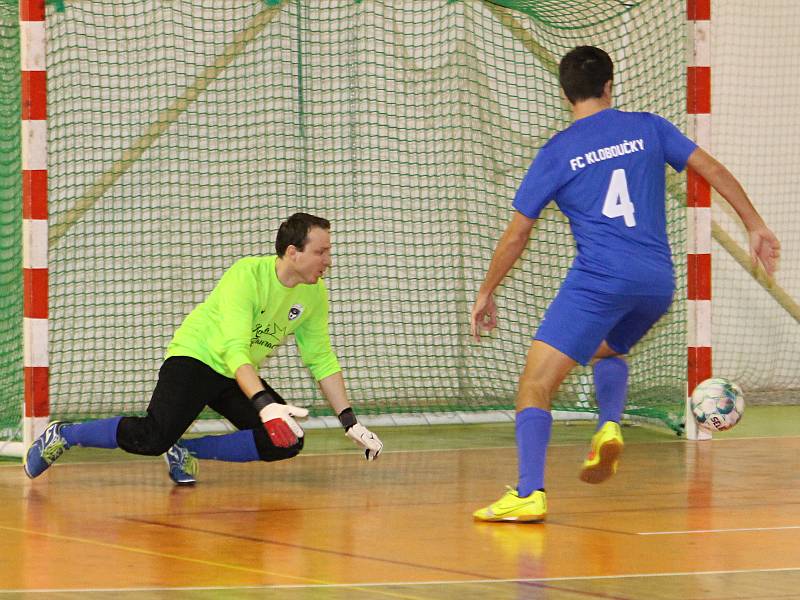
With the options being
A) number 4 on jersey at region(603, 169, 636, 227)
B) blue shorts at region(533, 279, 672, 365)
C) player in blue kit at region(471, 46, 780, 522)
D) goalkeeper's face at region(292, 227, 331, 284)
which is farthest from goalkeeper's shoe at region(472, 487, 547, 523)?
goalkeeper's face at region(292, 227, 331, 284)

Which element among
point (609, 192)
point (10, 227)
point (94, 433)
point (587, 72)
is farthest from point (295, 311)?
point (10, 227)

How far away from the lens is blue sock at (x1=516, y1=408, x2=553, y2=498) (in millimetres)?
5922

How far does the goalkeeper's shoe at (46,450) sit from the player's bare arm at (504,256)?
7.23 ft

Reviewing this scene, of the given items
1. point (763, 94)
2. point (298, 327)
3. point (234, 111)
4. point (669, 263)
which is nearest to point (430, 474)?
point (298, 327)

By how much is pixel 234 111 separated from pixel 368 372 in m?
2.04

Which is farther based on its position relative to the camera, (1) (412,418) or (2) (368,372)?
(2) (368,372)

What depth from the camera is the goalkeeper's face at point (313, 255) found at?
6.71 m

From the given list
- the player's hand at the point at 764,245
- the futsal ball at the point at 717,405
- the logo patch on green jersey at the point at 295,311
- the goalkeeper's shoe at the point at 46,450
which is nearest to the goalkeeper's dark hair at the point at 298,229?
the logo patch on green jersey at the point at 295,311

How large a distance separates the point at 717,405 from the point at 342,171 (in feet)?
12.0

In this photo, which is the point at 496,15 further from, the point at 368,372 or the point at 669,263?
the point at 669,263

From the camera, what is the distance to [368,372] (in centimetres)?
1040

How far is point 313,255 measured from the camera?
265 inches

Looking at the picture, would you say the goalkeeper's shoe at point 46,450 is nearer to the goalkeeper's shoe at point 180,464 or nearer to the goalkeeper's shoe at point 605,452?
the goalkeeper's shoe at point 180,464

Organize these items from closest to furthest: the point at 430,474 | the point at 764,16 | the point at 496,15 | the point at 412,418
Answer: the point at 430,474 < the point at 412,418 < the point at 496,15 < the point at 764,16
